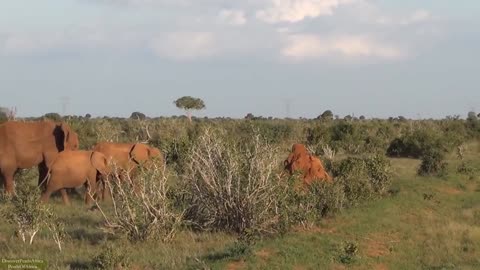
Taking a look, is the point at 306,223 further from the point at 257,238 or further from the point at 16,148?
the point at 16,148

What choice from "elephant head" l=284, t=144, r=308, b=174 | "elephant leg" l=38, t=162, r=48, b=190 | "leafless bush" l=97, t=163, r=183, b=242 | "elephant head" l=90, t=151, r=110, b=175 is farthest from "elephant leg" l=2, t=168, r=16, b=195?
"elephant head" l=284, t=144, r=308, b=174

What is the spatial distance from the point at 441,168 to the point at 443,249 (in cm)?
918

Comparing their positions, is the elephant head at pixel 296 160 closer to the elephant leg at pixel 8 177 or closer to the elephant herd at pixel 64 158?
the elephant herd at pixel 64 158

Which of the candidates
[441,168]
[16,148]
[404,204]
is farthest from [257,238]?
[441,168]

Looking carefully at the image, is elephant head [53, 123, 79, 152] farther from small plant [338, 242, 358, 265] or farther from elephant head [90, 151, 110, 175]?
small plant [338, 242, 358, 265]

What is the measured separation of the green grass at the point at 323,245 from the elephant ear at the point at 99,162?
1229 mm

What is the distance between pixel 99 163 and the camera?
16891 mm

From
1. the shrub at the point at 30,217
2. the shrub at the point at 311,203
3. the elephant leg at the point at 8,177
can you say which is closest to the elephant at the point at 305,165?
the shrub at the point at 311,203

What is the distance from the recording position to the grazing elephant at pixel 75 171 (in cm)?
1616

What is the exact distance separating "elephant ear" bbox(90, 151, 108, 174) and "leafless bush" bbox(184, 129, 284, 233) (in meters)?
4.47

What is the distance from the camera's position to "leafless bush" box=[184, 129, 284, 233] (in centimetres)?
1244

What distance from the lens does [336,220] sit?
13.9 metres

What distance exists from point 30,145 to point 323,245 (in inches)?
348

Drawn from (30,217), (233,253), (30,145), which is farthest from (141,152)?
(233,253)
